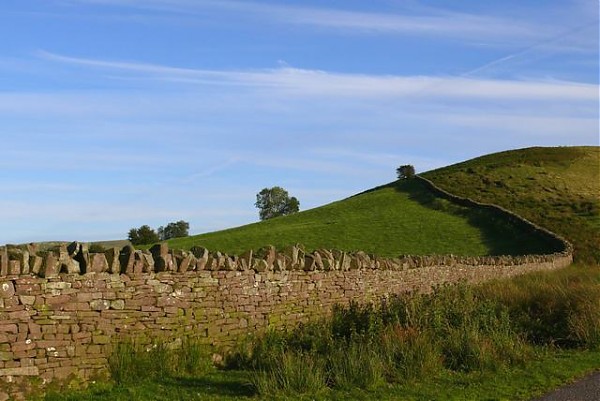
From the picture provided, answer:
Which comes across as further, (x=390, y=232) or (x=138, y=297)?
(x=390, y=232)

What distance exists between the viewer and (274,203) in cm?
10844

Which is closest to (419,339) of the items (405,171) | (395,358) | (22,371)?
(395,358)

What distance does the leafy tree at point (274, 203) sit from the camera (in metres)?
108

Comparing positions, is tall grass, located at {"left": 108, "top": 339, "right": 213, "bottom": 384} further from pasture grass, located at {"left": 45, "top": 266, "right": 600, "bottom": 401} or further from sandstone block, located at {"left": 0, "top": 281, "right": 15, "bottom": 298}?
sandstone block, located at {"left": 0, "top": 281, "right": 15, "bottom": 298}

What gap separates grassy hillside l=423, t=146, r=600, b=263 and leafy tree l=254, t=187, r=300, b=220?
127 feet

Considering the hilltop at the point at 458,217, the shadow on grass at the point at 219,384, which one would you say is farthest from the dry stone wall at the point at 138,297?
the hilltop at the point at 458,217

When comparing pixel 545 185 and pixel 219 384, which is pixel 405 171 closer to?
pixel 545 185

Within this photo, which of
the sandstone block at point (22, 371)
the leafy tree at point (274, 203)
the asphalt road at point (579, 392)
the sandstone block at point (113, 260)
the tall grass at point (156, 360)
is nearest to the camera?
the sandstone block at point (22, 371)

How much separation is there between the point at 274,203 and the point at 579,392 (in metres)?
98.6

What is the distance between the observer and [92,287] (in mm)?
10219

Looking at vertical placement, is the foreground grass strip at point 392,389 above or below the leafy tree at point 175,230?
below

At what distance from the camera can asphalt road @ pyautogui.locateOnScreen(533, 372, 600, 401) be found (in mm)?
9758

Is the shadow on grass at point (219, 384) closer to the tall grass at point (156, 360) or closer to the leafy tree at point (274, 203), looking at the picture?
the tall grass at point (156, 360)

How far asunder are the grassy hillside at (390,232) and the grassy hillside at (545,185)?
3.34m
